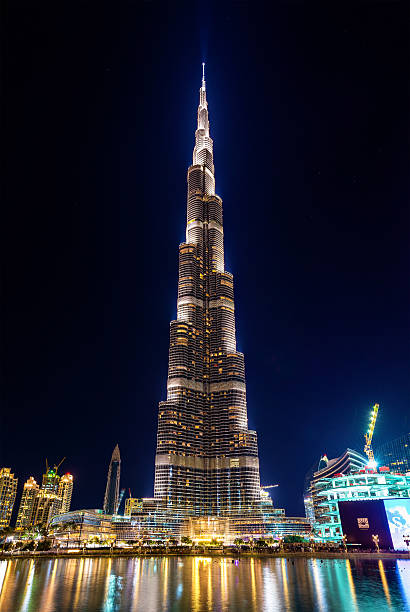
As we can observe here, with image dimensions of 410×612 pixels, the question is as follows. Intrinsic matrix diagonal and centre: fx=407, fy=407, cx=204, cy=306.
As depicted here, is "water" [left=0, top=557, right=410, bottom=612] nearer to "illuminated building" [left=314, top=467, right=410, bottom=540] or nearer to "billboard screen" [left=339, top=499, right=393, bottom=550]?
"billboard screen" [left=339, top=499, right=393, bottom=550]

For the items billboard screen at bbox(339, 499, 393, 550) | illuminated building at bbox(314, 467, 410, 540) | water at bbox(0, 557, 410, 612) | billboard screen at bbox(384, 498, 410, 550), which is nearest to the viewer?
water at bbox(0, 557, 410, 612)

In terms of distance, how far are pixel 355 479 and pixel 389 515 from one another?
27.8 m

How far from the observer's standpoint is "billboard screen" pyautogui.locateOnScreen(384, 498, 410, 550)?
4572 inches

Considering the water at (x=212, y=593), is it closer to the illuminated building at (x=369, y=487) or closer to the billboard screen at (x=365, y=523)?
the billboard screen at (x=365, y=523)

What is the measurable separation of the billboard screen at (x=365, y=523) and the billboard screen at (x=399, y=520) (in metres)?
1.29

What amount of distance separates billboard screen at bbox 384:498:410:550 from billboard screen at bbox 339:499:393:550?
4.25ft

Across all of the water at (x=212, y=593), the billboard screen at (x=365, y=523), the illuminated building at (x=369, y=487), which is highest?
the illuminated building at (x=369, y=487)

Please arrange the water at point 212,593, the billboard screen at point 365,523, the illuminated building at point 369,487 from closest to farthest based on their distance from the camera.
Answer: the water at point 212,593 → the billboard screen at point 365,523 → the illuminated building at point 369,487

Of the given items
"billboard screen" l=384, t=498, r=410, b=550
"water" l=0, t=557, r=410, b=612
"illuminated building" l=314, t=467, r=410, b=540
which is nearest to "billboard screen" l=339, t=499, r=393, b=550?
"billboard screen" l=384, t=498, r=410, b=550

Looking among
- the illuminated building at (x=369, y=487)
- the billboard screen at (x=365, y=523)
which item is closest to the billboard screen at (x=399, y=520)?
the billboard screen at (x=365, y=523)

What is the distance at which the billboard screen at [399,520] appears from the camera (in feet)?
381

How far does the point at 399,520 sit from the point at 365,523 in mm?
9733

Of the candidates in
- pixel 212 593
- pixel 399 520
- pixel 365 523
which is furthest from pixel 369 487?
pixel 212 593

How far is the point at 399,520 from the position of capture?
395ft
